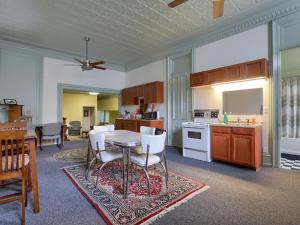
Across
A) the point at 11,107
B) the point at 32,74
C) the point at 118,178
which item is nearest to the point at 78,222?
the point at 118,178

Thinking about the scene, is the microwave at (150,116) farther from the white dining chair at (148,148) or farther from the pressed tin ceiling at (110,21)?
the white dining chair at (148,148)

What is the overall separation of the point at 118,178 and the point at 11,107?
4157mm

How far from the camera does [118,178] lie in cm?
293

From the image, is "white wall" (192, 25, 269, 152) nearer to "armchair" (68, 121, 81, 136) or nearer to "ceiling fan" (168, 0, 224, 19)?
"ceiling fan" (168, 0, 224, 19)

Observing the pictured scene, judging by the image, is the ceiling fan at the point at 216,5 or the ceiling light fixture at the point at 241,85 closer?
the ceiling fan at the point at 216,5

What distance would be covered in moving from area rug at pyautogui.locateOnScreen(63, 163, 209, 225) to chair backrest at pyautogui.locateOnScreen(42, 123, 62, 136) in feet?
7.94

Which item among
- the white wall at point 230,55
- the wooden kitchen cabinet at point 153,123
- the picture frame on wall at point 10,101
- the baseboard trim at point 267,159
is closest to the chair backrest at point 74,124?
the picture frame on wall at point 10,101

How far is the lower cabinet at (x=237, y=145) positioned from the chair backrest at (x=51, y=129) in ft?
15.3

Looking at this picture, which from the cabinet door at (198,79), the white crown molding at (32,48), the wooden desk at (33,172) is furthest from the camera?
the white crown molding at (32,48)

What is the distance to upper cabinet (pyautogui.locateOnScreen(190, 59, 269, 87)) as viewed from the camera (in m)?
3.42

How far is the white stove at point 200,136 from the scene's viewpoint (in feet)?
13.1

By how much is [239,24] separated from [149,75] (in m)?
3.44

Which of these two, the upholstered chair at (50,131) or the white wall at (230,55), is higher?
the white wall at (230,55)

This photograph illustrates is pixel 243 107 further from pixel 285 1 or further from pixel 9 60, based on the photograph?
pixel 9 60
